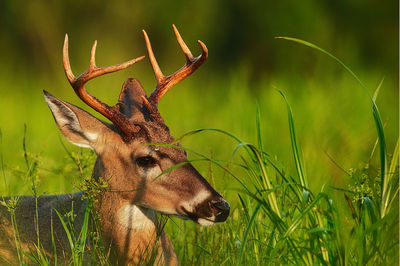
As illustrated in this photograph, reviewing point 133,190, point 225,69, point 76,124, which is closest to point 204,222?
point 133,190

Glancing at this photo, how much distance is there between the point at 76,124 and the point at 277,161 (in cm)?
Result: 118

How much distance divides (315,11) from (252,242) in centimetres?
777

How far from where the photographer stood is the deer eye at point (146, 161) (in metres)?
3.67

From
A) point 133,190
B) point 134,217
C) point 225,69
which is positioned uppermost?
point 225,69

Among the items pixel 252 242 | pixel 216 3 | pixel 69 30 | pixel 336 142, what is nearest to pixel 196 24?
pixel 216 3

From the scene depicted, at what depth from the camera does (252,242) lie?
352cm

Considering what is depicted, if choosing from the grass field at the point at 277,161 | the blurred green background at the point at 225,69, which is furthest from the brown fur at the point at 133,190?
the blurred green background at the point at 225,69

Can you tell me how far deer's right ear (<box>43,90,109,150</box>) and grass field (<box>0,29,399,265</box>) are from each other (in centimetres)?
21

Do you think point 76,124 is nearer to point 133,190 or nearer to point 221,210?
point 133,190

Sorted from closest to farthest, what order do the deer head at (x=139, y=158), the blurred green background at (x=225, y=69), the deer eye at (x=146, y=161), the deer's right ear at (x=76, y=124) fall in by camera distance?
the deer head at (x=139, y=158)
the deer eye at (x=146, y=161)
the deer's right ear at (x=76, y=124)
the blurred green background at (x=225, y=69)

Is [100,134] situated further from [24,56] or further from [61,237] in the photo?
[24,56]

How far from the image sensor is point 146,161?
12.1 ft

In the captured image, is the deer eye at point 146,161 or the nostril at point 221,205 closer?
the nostril at point 221,205

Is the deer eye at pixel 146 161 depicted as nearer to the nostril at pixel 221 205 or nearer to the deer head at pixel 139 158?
the deer head at pixel 139 158
